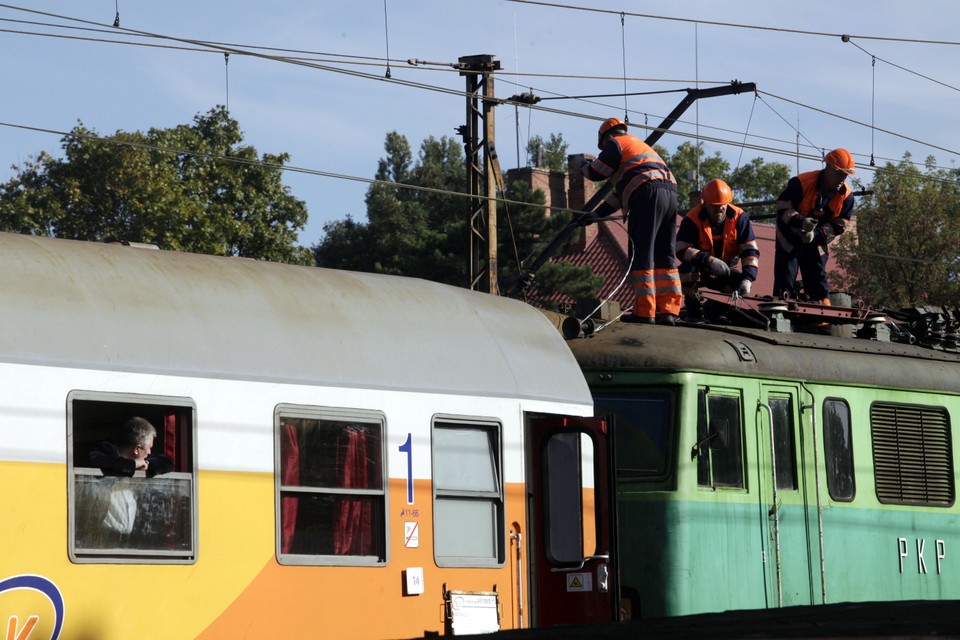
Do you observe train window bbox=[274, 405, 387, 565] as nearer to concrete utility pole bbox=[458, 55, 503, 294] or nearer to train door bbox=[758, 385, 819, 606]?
train door bbox=[758, 385, 819, 606]

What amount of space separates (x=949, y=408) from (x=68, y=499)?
8.73 meters

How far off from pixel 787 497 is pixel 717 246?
137 inches

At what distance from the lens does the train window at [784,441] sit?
40.4 ft

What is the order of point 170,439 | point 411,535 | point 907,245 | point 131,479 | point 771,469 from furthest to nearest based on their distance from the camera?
point 907,245, point 771,469, point 411,535, point 170,439, point 131,479

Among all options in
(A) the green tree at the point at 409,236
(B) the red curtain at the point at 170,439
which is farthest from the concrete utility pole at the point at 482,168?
(A) the green tree at the point at 409,236

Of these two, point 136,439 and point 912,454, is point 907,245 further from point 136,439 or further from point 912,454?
point 136,439

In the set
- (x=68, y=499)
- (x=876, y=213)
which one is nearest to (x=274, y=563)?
(x=68, y=499)

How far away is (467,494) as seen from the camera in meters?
9.19

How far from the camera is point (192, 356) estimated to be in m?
7.99

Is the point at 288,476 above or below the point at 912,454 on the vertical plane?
below

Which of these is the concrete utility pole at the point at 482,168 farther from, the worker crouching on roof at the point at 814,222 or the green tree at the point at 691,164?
the green tree at the point at 691,164

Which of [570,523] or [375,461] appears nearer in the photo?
[375,461]

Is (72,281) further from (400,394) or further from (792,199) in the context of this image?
(792,199)

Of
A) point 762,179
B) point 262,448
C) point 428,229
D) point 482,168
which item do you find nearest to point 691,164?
point 762,179
